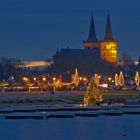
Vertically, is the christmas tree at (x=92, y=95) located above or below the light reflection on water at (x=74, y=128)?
above

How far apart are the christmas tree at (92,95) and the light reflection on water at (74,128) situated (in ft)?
28.5

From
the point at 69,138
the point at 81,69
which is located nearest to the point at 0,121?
the point at 69,138

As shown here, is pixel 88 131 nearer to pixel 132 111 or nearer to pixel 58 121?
pixel 58 121

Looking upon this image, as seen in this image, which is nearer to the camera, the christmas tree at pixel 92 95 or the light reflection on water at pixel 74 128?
the light reflection on water at pixel 74 128

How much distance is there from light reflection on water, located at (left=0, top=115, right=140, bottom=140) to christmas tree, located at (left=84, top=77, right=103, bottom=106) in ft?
28.5

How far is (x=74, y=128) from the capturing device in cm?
4697

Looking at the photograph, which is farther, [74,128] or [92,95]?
[92,95]

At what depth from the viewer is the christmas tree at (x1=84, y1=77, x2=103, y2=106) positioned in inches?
2452

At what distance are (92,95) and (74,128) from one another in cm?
1577

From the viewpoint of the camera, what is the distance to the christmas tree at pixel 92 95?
62281 mm

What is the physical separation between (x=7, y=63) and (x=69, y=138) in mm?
128944

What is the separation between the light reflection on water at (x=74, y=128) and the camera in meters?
43.1

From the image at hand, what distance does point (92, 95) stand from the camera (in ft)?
205

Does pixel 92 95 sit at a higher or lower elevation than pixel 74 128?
higher
